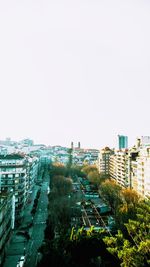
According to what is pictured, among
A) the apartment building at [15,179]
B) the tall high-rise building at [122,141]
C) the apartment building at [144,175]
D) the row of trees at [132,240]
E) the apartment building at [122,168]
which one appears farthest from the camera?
the tall high-rise building at [122,141]

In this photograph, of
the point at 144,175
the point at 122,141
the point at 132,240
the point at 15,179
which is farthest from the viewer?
the point at 122,141

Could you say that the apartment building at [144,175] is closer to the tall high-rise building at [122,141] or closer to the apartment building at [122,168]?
the apartment building at [122,168]

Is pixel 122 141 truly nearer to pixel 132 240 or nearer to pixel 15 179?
pixel 15 179

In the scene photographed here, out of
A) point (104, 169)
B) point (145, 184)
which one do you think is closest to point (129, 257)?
point (145, 184)

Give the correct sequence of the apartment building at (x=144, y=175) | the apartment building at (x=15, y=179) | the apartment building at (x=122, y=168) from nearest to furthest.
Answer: the apartment building at (x=15, y=179) → the apartment building at (x=144, y=175) → the apartment building at (x=122, y=168)

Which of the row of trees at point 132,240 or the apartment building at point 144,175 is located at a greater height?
the apartment building at point 144,175

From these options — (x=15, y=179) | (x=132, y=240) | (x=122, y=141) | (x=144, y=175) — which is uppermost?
(x=122, y=141)

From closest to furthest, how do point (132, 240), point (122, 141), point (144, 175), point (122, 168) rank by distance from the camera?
point (132, 240), point (144, 175), point (122, 168), point (122, 141)

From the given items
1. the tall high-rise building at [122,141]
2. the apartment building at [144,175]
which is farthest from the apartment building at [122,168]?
the tall high-rise building at [122,141]

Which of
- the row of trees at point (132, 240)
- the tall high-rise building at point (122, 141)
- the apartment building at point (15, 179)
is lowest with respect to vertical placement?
the row of trees at point (132, 240)

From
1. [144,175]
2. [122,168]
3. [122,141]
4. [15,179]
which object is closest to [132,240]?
[144,175]

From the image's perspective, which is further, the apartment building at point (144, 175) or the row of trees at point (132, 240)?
the apartment building at point (144, 175)
